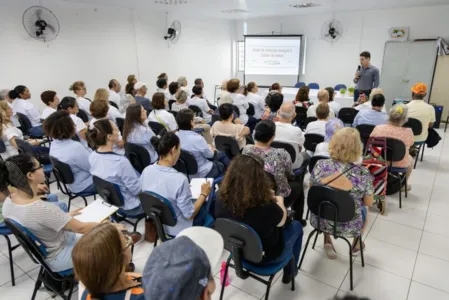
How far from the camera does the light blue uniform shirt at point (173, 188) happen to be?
2.15 meters

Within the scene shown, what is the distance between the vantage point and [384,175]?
2.81m

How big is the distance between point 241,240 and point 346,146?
108 cm

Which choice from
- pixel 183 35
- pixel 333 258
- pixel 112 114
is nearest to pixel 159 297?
pixel 333 258

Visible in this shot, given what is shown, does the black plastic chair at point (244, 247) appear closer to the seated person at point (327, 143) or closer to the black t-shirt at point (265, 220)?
the black t-shirt at point (265, 220)

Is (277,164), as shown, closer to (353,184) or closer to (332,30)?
(353,184)

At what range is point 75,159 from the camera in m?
2.90

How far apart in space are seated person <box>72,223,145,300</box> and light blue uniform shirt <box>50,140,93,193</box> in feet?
6.55

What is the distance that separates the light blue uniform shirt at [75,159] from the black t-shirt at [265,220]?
5.70 feet

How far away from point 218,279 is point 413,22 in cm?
875

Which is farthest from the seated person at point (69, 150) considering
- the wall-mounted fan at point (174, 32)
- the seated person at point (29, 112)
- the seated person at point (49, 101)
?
the wall-mounted fan at point (174, 32)

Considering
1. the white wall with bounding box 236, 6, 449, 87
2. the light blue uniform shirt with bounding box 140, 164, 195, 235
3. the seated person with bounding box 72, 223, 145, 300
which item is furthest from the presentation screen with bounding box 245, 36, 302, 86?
the seated person with bounding box 72, 223, 145, 300

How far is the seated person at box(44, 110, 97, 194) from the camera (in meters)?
2.89

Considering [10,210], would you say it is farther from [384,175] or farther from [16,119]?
Answer: [16,119]

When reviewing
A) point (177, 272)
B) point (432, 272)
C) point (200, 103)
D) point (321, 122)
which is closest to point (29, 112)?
point (200, 103)
